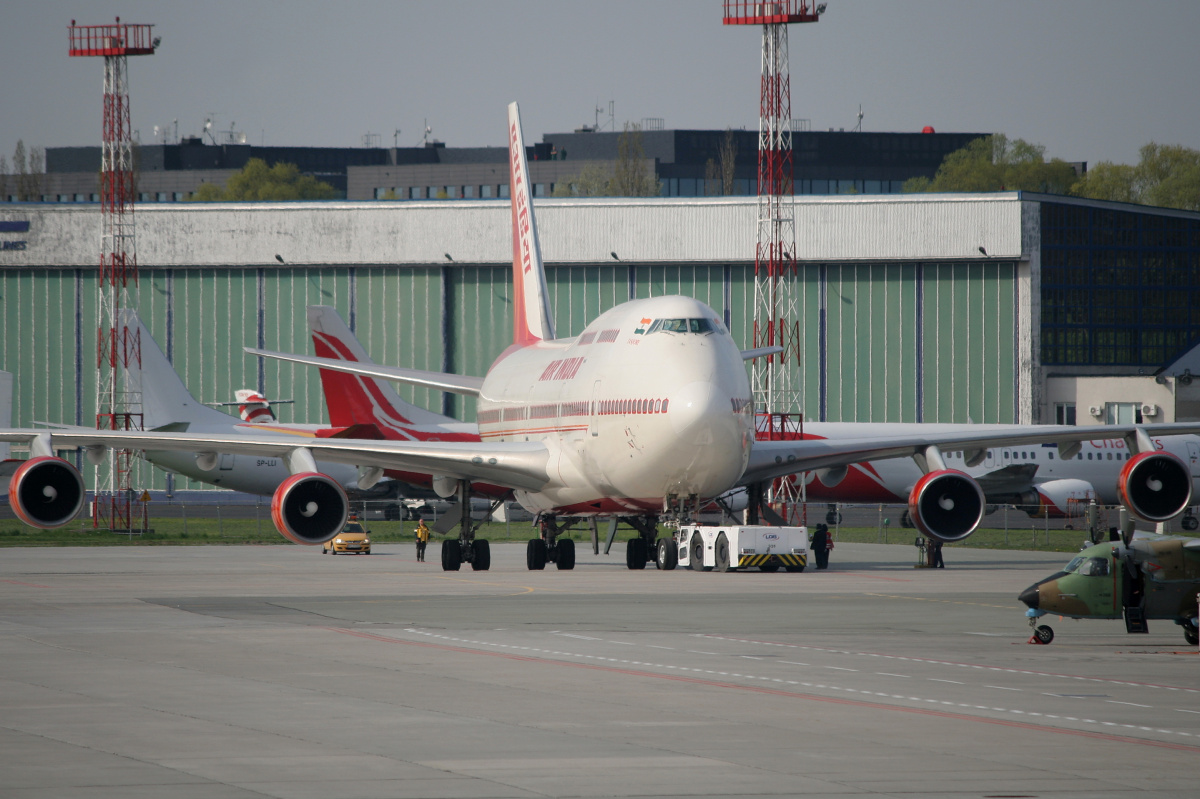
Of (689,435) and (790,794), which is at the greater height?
(689,435)

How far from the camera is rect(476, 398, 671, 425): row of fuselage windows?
36.5 m

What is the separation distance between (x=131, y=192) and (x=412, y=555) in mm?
28681

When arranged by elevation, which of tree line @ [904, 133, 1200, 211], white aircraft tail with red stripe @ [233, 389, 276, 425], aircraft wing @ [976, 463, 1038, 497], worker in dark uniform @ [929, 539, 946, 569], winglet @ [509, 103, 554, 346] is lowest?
worker in dark uniform @ [929, 539, 946, 569]

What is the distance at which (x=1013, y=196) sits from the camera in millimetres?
82438

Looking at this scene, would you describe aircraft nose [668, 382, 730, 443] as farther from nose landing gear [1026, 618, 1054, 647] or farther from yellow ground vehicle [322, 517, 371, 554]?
yellow ground vehicle [322, 517, 371, 554]

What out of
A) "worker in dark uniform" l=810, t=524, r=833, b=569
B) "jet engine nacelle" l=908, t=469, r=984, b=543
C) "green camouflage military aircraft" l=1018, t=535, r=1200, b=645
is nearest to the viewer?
"green camouflage military aircraft" l=1018, t=535, r=1200, b=645

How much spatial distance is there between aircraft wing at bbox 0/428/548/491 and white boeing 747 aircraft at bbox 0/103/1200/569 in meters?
0.05

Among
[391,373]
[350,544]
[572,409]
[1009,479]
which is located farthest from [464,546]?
[1009,479]

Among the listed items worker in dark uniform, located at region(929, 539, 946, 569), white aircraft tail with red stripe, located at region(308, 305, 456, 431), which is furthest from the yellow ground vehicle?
worker in dark uniform, located at region(929, 539, 946, 569)

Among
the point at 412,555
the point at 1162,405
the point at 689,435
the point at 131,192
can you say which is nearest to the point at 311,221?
the point at 131,192

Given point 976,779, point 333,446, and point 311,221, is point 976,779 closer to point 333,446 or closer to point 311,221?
point 333,446

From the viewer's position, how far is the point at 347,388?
61.8 m

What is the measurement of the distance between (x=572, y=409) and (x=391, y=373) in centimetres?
680

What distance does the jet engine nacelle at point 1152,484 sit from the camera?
38.3m
